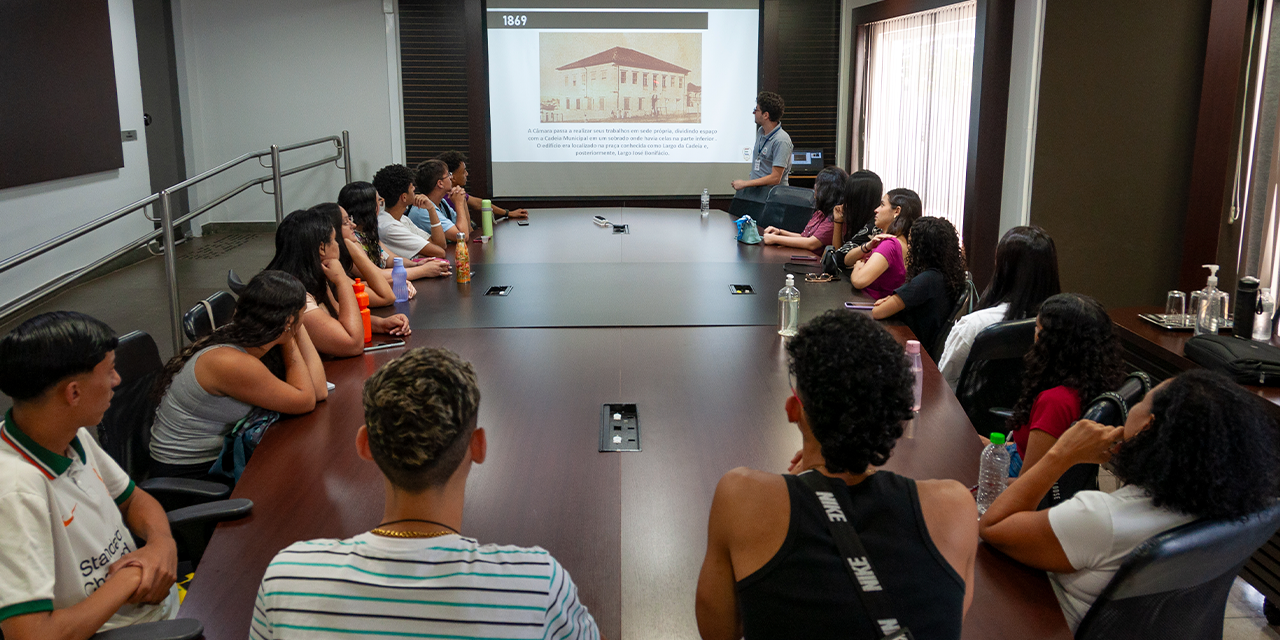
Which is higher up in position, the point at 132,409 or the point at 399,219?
the point at 399,219

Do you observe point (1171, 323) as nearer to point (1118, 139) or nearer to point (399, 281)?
point (1118, 139)

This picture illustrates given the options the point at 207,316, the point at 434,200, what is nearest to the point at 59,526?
the point at 207,316

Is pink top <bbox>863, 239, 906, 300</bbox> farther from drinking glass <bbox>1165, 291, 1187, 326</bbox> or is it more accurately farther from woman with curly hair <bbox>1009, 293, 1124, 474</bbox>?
woman with curly hair <bbox>1009, 293, 1124, 474</bbox>

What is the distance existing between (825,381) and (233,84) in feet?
26.0

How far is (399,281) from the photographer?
356 cm

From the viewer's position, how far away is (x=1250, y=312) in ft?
9.34

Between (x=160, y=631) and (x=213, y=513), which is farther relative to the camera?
(x=213, y=513)

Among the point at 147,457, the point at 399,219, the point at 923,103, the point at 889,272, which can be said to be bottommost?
the point at 147,457

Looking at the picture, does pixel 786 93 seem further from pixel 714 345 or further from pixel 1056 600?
pixel 1056 600

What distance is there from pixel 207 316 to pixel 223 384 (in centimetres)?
77

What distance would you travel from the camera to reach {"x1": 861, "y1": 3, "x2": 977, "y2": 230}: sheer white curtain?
18.5 ft

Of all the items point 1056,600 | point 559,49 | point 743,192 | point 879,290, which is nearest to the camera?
point 1056,600

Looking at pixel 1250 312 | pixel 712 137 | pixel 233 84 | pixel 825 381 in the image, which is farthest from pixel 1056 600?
pixel 233 84

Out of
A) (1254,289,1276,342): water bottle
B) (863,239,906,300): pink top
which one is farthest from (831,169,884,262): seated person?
(1254,289,1276,342): water bottle
